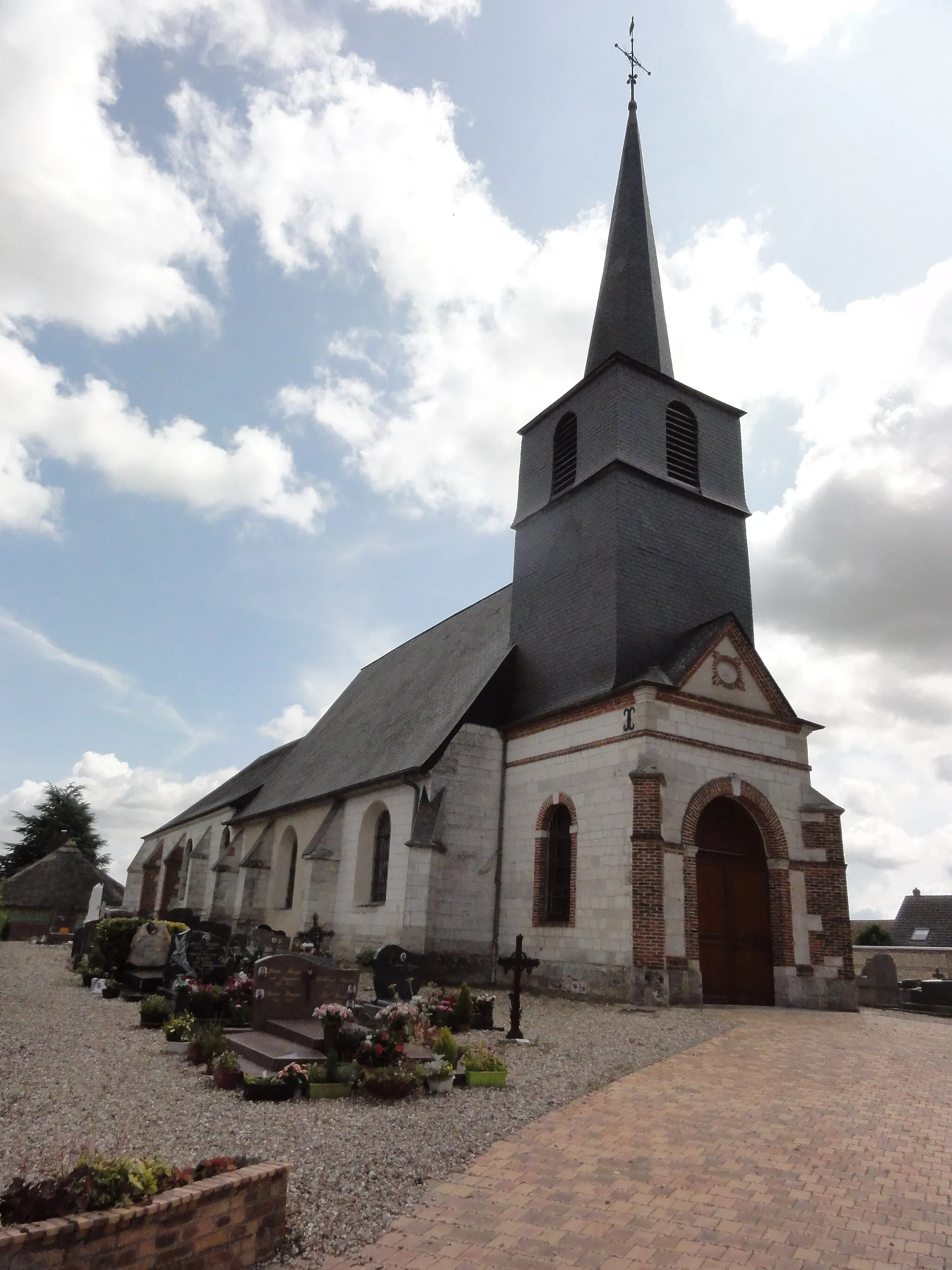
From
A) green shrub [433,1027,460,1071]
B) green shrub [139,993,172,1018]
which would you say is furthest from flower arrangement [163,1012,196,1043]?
green shrub [433,1027,460,1071]

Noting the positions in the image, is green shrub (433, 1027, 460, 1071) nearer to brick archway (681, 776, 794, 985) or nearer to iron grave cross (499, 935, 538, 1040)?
iron grave cross (499, 935, 538, 1040)

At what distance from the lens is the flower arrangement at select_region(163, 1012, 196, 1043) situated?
9867 millimetres

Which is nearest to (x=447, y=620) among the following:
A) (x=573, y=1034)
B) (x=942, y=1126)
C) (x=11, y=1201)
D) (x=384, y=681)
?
(x=384, y=681)

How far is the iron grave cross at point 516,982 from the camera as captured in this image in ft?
33.6

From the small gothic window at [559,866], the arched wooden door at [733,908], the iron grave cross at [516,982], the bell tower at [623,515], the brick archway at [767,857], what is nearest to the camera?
the iron grave cross at [516,982]

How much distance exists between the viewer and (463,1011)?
10.8 m

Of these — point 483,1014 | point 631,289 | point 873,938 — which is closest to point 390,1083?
point 483,1014

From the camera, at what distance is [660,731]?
1474 centimetres

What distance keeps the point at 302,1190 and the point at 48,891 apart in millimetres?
38769

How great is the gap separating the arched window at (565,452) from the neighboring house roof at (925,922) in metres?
26.7

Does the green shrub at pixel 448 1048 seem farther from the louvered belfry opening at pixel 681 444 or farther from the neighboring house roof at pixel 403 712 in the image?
the louvered belfry opening at pixel 681 444

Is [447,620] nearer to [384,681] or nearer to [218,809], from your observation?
[384,681]

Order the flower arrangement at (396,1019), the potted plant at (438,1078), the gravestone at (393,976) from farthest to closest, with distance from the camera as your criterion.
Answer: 1. the gravestone at (393,976)
2. the flower arrangement at (396,1019)
3. the potted plant at (438,1078)

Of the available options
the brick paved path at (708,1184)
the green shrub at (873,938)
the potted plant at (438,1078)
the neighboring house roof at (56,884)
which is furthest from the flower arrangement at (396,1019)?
the neighboring house roof at (56,884)
